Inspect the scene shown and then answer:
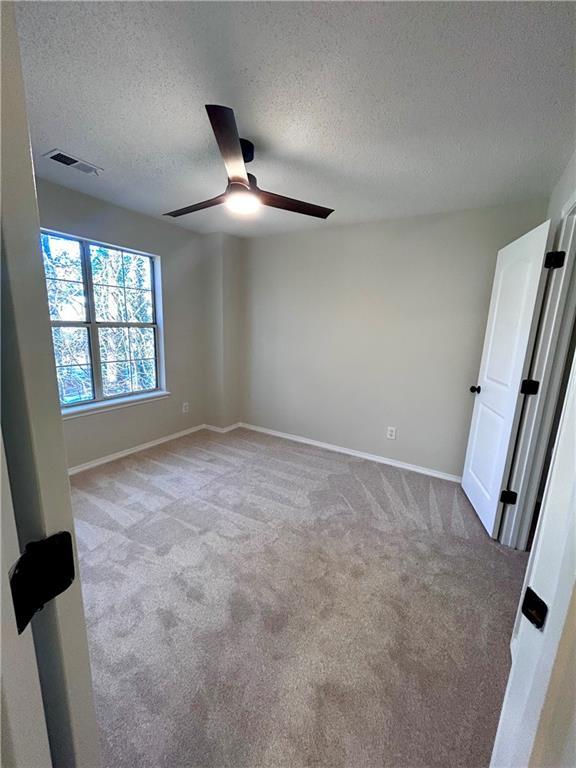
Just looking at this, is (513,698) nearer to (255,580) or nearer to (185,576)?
(255,580)

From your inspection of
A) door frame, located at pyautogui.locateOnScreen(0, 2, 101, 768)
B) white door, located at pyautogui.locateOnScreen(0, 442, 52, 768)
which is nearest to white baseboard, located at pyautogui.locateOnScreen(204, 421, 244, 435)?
door frame, located at pyautogui.locateOnScreen(0, 2, 101, 768)

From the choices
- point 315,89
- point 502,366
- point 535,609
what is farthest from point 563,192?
point 535,609

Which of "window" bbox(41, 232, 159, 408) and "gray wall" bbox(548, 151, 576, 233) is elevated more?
"gray wall" bbox(548, 151, 576, 233)

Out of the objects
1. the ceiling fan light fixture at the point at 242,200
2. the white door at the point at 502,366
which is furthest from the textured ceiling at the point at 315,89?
the white door at the point at 502,366

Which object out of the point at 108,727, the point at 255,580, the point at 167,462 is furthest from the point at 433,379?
the point at 108,727

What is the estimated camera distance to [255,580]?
1772 millimetres

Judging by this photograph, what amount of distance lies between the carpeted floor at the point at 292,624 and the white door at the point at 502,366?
0.29 m

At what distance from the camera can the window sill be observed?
2859mm

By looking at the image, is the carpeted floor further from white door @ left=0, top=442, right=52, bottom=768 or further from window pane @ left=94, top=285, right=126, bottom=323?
window pane @ left=94, top=285, right=126, bottom=323

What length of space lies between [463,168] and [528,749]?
103 inches

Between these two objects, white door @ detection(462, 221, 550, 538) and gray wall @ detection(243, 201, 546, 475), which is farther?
gray wall @ detection(243, 201, 546, 475)

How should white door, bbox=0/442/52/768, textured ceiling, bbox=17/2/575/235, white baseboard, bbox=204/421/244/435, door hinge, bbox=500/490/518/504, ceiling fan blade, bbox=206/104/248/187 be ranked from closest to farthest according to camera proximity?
1. white door, bbox=0/442/52/768
2. textured ceiling, bbox=17/2/575/235
3. ceiling fan blade, bbox=206/104/248/187
4. door hinge, bbox=500/490/518/504
5. white baseboard, bbox=204/421/244/435

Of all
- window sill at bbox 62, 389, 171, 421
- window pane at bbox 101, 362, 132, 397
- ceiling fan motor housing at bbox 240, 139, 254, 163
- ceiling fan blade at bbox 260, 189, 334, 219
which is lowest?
window sill at bbox 62, 389, 171, 421

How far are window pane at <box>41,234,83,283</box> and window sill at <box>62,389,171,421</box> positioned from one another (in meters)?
1.18
